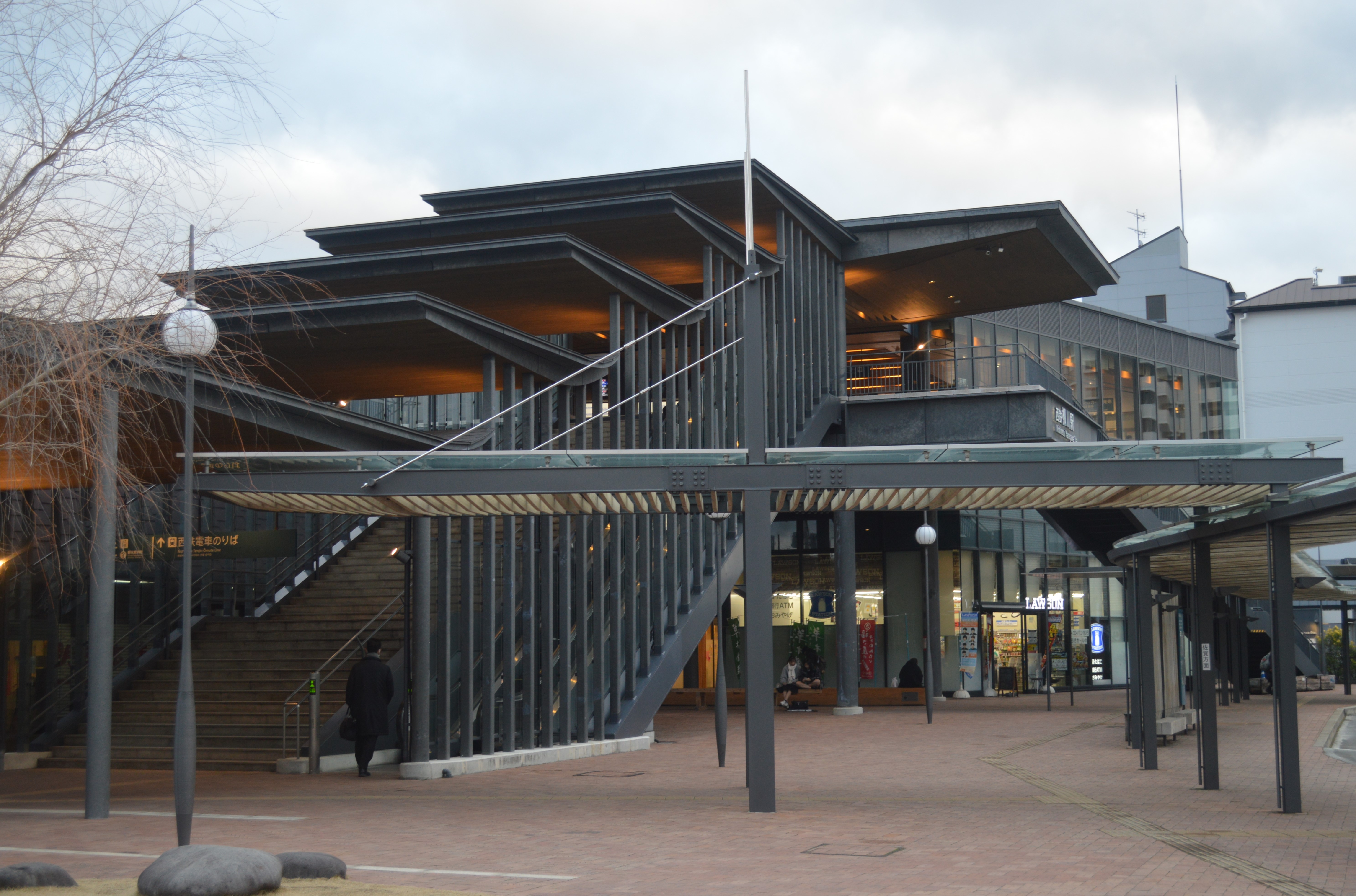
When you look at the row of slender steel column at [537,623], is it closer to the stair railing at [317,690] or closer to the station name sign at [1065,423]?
the stair railing at [317,690]

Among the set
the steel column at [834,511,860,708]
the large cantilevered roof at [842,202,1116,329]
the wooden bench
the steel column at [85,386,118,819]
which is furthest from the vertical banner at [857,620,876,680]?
the steel column at [85,386,118,819]

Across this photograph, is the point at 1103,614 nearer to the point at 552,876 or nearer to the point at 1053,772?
the point at 1053,772

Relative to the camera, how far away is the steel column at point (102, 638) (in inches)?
488

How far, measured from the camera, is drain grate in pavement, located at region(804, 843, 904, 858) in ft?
33.5

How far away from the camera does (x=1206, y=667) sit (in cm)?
1432

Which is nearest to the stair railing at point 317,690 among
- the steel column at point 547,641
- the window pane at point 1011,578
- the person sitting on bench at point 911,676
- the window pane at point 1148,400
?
the steel column at point 547,641

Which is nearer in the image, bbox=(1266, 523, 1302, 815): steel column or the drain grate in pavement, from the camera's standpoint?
the drain grate in pavement

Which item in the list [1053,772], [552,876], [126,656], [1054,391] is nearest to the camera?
[552,876]

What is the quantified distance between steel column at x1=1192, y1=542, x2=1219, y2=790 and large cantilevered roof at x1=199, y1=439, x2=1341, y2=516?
1.42 m

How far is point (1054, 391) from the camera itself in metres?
28.9

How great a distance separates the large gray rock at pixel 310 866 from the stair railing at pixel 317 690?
859cm

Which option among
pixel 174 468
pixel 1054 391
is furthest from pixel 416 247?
pixel 1054 391

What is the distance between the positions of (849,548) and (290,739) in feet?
47.5

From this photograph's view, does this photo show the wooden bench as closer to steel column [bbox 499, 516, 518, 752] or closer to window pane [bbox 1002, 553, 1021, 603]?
steel column [bbox 499, 516, 518, 752]
